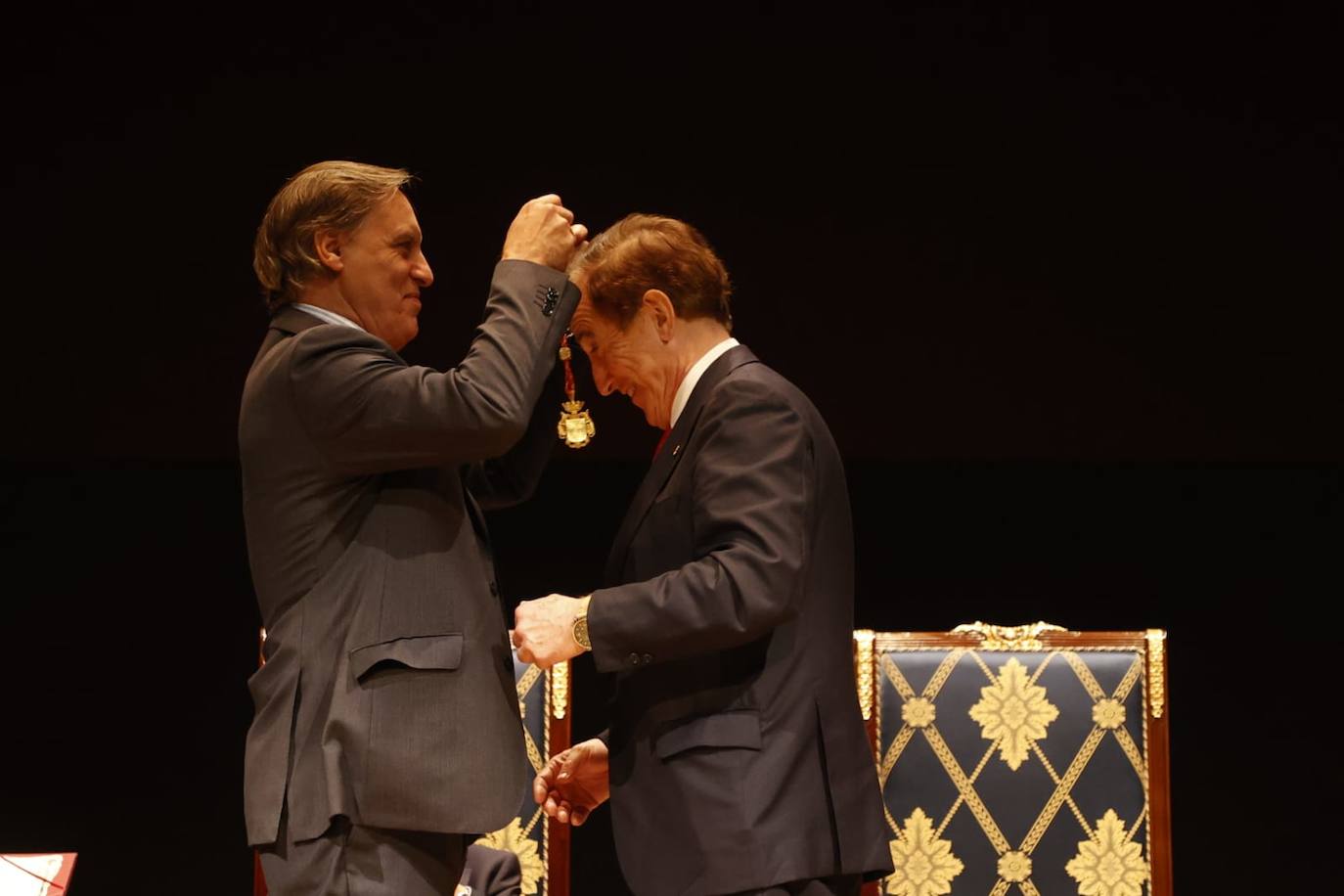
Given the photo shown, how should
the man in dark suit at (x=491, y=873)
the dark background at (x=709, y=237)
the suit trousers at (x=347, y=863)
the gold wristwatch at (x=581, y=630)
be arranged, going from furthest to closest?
the dark background at (x=709, y=237)
the man in dark suit at (x=491, y=873)
the gold wristwatch at (x=581, y=630)
the suit trousers at (x=347, y=863)

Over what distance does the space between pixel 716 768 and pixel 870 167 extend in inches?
83.9

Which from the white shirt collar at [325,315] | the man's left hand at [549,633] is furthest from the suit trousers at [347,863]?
the white shirt collar at [325,315]

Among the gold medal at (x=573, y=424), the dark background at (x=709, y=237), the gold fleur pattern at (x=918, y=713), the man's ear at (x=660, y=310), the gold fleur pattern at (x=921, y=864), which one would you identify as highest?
the dark background at (x=709, y=237)

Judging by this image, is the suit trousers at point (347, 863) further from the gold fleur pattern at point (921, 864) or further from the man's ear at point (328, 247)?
the gold fleur pattern at point (921, 864)

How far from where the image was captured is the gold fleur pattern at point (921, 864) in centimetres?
224

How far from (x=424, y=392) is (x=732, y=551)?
366 millimetres

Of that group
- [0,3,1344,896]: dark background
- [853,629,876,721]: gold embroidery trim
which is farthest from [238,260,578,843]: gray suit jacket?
[0,3,1344,896]: dark background

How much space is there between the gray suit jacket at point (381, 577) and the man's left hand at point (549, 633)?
0.03 metres

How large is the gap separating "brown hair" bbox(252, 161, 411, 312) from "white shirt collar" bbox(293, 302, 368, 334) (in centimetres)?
3

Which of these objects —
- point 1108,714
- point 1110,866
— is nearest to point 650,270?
point 1108,714

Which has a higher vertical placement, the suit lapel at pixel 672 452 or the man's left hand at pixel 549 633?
the suit lapel at pixel 672 452

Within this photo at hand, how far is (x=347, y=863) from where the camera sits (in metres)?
1.57

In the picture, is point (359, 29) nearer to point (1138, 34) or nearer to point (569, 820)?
point (1138, 34)

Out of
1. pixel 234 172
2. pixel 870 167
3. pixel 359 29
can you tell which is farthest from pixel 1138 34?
pixel 234 172
